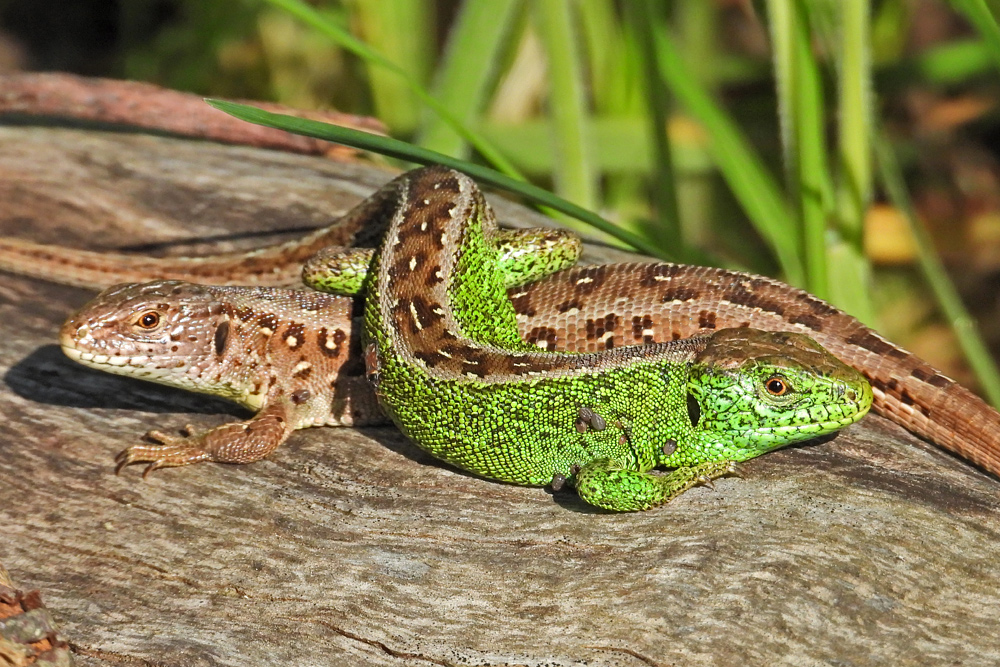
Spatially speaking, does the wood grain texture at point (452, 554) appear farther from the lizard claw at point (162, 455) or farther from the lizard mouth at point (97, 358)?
the lizard mouth at point (97, 358)

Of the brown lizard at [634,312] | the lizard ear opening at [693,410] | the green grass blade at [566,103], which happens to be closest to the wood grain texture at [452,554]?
the brown lizard at [634,312]

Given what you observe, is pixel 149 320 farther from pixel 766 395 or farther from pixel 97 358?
pixel 766 395

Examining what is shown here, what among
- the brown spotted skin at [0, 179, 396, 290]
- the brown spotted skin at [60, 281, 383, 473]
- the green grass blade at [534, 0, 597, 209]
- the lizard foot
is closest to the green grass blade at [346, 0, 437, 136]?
the green grass blade at [534, 0, 597, 209]

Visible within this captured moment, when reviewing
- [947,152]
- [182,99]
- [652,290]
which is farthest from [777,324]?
[947,152]

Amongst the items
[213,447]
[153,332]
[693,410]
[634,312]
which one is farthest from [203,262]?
[693,410]

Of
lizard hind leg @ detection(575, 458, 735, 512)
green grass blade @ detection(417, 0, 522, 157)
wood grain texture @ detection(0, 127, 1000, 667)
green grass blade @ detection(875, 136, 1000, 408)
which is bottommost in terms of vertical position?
wood grain texture @ detection(0, 127, 1000, 667)

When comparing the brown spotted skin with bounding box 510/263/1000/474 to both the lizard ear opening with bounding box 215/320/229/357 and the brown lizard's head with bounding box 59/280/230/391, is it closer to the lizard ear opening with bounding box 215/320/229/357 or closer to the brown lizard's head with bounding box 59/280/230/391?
the lizard ear opening with bounding box 215/320/229/357
